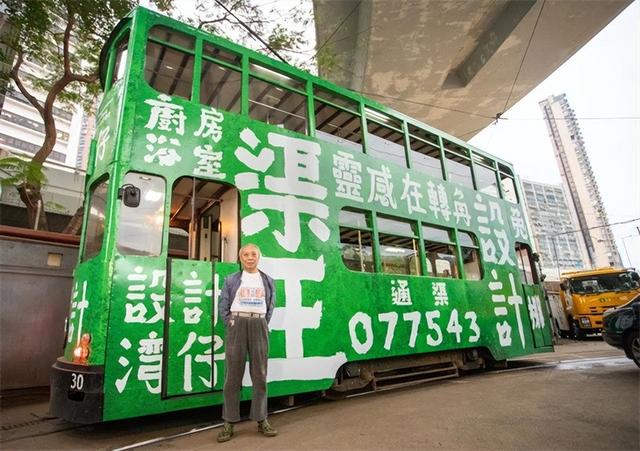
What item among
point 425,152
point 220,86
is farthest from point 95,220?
point 425,152

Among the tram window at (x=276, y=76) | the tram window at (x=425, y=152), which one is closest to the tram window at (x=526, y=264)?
the tram window at (x=425, y=152)

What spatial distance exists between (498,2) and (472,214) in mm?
5832

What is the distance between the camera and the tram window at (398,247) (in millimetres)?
5008

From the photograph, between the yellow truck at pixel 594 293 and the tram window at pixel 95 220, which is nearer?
the tram window at pixel 95 220

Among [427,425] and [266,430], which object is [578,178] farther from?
[266,430]

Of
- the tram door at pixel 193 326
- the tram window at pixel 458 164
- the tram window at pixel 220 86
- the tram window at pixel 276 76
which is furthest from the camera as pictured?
the tram window at pixel 458 164

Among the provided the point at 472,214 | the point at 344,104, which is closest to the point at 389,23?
the point at 344,104

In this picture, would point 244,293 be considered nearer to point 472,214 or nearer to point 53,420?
point 53,420

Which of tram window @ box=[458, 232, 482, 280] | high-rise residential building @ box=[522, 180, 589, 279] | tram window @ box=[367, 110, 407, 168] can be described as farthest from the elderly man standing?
high-rise residential building @ box=[522, 180, 589, 279]

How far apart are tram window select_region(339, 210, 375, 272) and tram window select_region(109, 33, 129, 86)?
3217 millimetres

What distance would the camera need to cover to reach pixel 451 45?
30.4ft

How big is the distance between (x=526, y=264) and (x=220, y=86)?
24.0 feet

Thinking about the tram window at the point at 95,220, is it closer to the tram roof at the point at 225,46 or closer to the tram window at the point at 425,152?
the tram roof at the point at 225,46

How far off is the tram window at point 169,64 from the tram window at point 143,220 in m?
1.47
